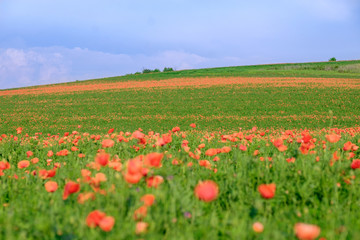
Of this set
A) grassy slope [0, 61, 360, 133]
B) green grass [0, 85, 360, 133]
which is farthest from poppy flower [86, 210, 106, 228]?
green grass [0, 85, 360, 133]

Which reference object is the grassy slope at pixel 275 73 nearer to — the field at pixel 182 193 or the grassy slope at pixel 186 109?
the grassy slope at pixel 186 109

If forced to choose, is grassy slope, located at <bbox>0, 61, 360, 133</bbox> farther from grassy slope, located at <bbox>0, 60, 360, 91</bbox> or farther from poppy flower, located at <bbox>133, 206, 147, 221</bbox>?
poppy flower, located at <bbox>133, 206, 147, 221</bbox>

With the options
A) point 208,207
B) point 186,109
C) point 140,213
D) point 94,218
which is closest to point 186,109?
point 186,109

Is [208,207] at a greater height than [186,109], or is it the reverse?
[208,207]

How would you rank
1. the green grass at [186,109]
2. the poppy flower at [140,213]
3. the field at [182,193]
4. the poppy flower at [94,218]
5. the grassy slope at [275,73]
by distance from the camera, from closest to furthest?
1. the poppy flower at [94,218]
2. the poppy flower at [140,213]
3. the field at [182,193]
4. the green grass at [186,109]
5. the grassy slope at [275,73]

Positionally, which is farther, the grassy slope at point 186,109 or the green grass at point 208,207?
the grassy slope at point 186,109

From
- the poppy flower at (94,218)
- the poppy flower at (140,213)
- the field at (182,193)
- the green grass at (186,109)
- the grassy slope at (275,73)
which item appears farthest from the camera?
the grassy slope at (275,73)

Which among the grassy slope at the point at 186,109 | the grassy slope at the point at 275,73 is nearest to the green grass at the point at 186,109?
the grassy slope at the point at 186,109

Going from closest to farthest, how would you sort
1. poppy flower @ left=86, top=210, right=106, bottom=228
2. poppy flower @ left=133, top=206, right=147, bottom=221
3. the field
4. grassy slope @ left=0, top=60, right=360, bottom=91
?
1. poppy flower @ left=86, top=210, right=106, bottom=228
2. poppy flower @ left=133, top=206, right=147, bottom=221
3. the field
4. grassy slope @ left=0, top=60, right=360, bottom=91

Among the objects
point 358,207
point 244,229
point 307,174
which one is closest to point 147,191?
point 244,229

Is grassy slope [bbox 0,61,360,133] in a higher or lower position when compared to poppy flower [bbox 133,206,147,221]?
lower

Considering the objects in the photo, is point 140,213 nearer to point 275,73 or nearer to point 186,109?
point 186,109

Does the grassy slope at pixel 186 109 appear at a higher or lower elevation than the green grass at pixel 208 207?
lower

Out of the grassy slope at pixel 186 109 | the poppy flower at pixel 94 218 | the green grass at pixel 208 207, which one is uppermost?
the poppy flower at pixel 94 218
